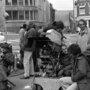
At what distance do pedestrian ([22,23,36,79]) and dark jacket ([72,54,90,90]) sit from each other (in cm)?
377

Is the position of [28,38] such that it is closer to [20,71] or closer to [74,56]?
[20,71]

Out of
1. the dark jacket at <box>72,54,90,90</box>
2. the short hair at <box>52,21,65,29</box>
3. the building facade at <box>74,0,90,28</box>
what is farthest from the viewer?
the building facade at <box>74,0,90,28</box>

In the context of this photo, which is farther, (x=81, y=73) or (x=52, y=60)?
(x=52, y=60)

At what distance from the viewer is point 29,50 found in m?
10.4

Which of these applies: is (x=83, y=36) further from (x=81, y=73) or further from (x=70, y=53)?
(x=81, y=73)

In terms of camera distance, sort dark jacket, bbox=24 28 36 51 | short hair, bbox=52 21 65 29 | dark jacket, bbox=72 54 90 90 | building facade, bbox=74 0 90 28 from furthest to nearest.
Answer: building facade, bbox=74 0 90 28 < dark jacket, bbox=24 28 36 51 < short hair, bbox=52 21 65 29 < dark jacket, bbox=72 54 90 90

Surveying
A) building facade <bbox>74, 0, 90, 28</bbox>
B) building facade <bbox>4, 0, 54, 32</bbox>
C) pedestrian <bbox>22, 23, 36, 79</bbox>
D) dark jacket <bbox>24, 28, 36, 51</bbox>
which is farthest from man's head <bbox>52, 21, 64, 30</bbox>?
building facade <bbox>74, 0, 90, 28</bbox>

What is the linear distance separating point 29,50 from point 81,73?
4.65m

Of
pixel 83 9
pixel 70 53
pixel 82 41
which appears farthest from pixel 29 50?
pixel 83 9

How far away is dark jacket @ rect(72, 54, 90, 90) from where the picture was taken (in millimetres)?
5941

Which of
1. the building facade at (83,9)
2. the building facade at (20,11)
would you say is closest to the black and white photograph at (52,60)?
the building facade at (20,11)

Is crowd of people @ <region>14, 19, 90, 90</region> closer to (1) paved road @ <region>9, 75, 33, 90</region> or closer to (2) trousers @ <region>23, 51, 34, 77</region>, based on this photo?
(2) trousers @ <region>23, 51, 34, 77</region>

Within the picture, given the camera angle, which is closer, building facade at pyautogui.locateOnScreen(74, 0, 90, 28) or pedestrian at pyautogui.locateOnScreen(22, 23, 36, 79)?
pedestrian at pyautogui.locateOnScreen(22, 23, 36, 79)

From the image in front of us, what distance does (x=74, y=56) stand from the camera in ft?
20.5
